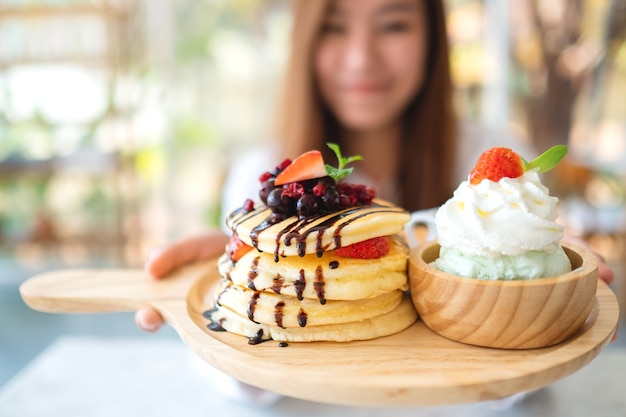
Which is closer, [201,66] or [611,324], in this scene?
[611,324]

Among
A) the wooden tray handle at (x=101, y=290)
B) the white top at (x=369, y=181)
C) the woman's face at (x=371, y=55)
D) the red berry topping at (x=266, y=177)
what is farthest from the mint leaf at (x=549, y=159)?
the white top at (x=369, y=181)

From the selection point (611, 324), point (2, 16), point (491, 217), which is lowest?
point (611, 324)

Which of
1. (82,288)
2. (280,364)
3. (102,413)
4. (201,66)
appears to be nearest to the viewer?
(280,364)

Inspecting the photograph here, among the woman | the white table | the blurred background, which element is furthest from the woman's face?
the blurred background

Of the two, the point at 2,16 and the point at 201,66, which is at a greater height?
A: the point at 2,16

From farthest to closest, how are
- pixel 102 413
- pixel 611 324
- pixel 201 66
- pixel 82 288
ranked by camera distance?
1. pixel 201 66
2. pixel 102 413
3. pixel 82 288
4. pixel 611 324

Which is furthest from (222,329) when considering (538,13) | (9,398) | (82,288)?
(538,13)

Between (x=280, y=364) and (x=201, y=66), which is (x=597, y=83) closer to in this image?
(x=201, y=66)

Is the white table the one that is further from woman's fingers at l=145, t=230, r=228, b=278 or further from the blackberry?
the blackberry
